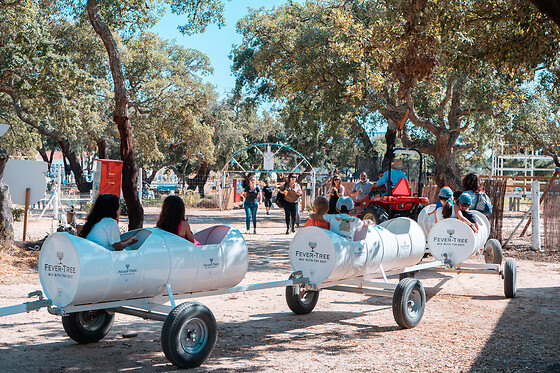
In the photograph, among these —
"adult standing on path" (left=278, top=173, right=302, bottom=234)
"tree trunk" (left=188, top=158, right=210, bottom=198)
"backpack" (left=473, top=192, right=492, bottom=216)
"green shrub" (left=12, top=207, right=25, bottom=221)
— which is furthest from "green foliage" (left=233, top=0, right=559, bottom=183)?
"tree trunk" (left=188, top=158, right=210, bottom=198)

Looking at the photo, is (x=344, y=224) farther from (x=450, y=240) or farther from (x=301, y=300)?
(x=450, y=240)

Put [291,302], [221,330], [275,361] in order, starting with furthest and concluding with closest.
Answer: [291,302]
[221,330]
[275,361]

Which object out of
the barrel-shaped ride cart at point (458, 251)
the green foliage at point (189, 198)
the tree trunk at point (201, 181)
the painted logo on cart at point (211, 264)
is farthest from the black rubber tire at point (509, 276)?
the tree trunk at point (201, 181)

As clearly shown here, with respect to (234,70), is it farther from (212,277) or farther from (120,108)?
(212,277)

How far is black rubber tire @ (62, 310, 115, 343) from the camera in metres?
5.83

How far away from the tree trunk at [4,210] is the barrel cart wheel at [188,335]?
765cm

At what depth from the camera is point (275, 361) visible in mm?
5516

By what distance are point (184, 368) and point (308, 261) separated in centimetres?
208

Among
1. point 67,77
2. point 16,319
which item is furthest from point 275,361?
point 67,77

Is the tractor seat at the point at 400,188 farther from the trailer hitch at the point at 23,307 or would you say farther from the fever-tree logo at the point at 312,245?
the trailer hitch at the point at 23,307

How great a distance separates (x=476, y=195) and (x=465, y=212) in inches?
49.3

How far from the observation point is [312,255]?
6.71m

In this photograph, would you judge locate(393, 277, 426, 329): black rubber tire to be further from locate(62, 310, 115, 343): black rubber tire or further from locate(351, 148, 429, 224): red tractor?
locate(351, 148, 429, 224): red tractor

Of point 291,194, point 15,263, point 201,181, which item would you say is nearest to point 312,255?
point 15,263
